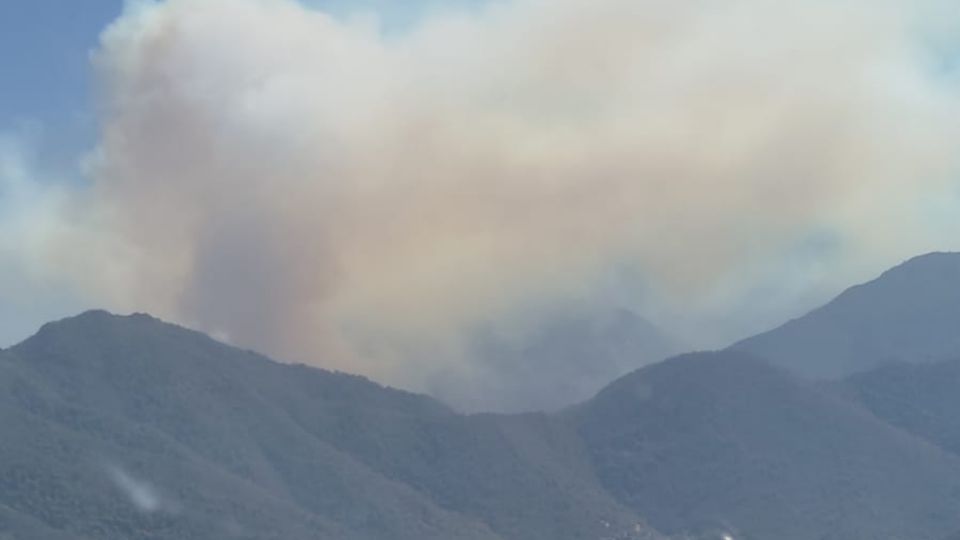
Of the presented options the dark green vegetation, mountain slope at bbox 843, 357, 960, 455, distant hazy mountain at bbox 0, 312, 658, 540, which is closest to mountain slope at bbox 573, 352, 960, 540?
the dark green vegetation

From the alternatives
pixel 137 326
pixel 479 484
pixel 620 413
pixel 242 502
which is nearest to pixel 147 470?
pixel 242 502

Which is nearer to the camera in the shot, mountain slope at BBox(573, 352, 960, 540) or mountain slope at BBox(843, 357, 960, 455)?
mountain slope at BBox(573, 352, 960, 540)

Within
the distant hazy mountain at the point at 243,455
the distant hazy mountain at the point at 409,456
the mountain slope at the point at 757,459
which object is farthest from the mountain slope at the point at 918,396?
the distant hazy mountain at the point at 243,455

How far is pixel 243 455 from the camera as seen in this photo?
130750 millimetres

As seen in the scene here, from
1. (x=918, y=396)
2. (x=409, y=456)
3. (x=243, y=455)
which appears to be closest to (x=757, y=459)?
(x=918, y=396)

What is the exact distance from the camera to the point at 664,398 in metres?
174

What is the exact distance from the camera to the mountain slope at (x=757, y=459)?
147750mm

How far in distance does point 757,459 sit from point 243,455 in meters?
52.0

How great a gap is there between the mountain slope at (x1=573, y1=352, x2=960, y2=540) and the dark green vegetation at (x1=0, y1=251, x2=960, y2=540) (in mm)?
223

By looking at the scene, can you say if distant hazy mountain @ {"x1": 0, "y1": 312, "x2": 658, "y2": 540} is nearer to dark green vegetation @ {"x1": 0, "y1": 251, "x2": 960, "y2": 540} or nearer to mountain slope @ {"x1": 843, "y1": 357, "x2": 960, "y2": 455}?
dark green vegetation @ {"x1": 0, "y1": 251, "x2": 960, "y2": 540}

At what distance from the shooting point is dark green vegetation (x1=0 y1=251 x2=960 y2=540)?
117m

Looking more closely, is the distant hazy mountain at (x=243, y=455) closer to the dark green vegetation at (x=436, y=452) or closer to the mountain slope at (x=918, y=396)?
the dark green vegetation at (x=436, y=452)

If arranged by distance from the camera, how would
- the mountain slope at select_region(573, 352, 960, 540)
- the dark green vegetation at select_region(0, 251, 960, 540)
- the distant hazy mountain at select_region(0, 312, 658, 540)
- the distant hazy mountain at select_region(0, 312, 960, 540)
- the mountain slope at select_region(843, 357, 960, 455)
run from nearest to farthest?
the distant hazy mountain at select_region(0, 312, 658, 540), the distant hazy mountain at select_region(0, 312, 960, 540), the dark green vegetation at select_region(0, 251, 960, 540), the mountain slope at select_region(573, 352, 960, 540), the mountain slope at select_region(843, 357, 960, 455)

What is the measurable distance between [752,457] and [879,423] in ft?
52.8
